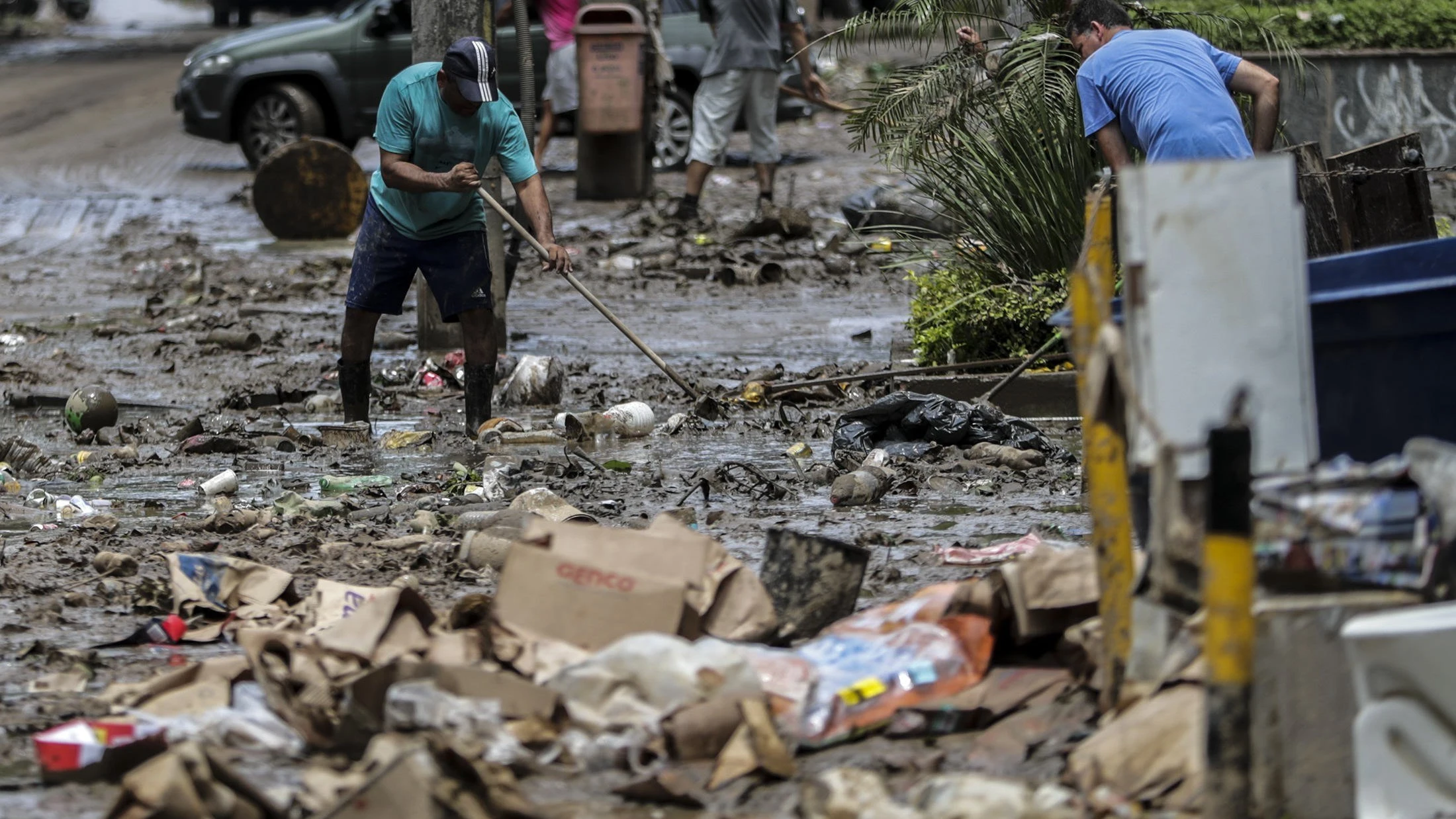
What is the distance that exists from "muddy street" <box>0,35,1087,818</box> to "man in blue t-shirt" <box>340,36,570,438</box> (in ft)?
1.41

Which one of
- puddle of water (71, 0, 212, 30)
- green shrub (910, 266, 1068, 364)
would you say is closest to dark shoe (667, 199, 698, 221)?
green shrub (910, 266, 1068, 364)

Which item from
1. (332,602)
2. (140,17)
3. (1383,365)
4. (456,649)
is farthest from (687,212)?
(140,17)

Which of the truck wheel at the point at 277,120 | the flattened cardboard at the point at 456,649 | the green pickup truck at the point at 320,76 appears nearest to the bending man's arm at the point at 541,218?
the flattened cardboard at the point at 456,649

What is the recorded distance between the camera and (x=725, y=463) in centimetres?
618

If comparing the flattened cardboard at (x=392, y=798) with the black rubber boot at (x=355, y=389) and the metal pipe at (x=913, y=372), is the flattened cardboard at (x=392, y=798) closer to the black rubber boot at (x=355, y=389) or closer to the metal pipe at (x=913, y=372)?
the metal pipe at (x=913, y=372)

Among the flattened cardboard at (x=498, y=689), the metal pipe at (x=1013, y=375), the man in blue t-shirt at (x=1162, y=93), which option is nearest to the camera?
the flattened cardboard at (x=498, y=689)

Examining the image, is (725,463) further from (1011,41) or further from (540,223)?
(1011,41)

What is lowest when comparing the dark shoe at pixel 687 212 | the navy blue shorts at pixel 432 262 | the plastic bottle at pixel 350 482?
the plastic bottle at pixel 350 482

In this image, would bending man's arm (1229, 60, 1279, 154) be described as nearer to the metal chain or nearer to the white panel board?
the metal chain

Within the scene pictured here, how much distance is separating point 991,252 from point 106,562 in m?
4.33

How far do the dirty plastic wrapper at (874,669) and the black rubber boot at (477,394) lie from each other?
3.58 metres

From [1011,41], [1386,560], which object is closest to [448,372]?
[1011,41]

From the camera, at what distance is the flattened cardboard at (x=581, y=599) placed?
369 cm

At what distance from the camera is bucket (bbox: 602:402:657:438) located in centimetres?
714
